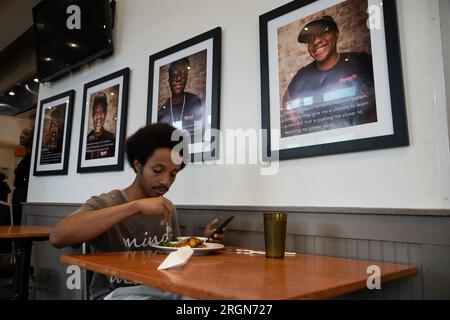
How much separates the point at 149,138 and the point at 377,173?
992 millimetres

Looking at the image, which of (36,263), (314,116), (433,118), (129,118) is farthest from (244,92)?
(36,263)

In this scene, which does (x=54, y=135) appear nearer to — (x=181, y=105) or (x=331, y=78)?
(x=181, y=105)

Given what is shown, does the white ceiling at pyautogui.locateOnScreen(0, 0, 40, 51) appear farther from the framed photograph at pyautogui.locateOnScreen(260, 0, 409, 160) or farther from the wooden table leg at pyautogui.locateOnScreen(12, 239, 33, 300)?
the framed photograph at pyautogui.locateOnScreen(260, 0, 409, 160)

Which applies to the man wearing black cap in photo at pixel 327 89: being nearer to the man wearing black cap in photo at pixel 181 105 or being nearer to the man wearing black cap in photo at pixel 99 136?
the man wearing black cap in photo at pixel 181 105

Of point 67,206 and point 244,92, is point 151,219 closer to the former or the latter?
point 244,92

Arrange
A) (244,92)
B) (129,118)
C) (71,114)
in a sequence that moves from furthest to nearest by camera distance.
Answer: (71,114)
(129,118)
(244,92)

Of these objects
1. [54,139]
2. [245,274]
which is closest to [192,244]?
[245,274]

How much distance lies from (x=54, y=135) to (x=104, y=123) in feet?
2.75

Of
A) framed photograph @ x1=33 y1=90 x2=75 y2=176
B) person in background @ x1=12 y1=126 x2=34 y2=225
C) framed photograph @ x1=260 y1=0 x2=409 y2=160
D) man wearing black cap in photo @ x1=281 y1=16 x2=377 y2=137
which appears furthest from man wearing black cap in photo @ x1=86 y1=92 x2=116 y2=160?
man wearing black cap in photo @ x1=281 y1=16 x2=377 y2=137

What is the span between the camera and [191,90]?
211 cm

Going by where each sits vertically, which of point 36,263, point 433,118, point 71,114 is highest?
point 71,114

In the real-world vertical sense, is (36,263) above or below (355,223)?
below

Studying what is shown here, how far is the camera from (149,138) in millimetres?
1585

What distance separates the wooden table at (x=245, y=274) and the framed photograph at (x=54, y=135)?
2.19 meters
